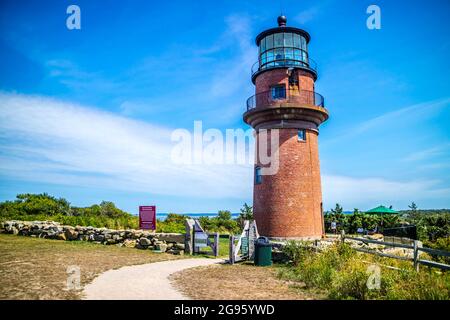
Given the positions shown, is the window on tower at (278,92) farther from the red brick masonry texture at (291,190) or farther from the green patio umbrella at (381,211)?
the green patio umbrella at (381,211)

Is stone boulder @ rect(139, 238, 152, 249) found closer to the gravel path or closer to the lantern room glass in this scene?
the gravel path

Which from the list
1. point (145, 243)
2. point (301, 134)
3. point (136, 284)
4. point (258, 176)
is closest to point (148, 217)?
point (145, 243)

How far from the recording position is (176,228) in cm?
2122

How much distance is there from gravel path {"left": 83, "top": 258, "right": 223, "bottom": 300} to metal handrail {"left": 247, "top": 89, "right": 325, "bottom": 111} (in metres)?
11.1

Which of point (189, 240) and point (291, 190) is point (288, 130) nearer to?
point (291, 190)

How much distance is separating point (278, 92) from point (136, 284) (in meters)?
13.9

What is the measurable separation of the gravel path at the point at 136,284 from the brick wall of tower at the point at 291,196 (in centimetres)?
776

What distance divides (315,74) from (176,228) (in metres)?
13.7

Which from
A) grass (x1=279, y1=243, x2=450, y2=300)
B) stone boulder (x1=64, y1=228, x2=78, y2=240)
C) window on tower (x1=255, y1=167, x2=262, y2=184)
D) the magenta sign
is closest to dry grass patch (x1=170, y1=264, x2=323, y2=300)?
grass (x1=279, y1=243, x2=450, y2=300)

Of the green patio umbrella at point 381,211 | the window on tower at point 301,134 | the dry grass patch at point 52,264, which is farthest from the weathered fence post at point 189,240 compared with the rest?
the green patio umbrella at point 381,211

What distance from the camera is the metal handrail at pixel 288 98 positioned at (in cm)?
1827

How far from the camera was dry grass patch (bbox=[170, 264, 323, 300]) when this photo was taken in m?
7.44

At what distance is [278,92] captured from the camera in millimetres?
18547
